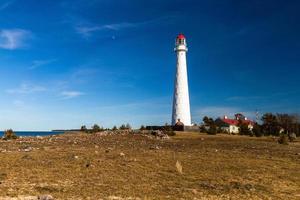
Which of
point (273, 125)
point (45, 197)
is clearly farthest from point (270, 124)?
point (45, 197)

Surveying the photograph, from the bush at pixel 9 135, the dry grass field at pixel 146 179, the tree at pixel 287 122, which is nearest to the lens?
the dry grass field at pixel 146 179

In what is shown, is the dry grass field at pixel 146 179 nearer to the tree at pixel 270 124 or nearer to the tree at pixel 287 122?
the tree at pixel 270 124

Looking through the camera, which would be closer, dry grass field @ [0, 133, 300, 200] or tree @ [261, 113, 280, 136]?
dry grass field @ [0, 133, 300, 200]

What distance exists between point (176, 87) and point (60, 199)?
72491 mm

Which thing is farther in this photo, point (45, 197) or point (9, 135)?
point (9, 135)

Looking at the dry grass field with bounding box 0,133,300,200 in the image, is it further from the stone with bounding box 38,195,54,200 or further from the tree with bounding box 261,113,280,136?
the tree with bounding box 261,113,280,136

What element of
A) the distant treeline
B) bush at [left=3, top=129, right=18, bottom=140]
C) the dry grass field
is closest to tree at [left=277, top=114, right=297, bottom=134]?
the distant treeline

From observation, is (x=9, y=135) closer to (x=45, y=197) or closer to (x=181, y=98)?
(x=181, y=98)

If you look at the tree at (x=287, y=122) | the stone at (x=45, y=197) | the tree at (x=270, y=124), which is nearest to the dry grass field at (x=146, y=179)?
the stone at (x=45, y=197)

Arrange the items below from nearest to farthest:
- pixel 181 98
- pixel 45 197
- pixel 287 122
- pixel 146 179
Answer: pixel 45 197, pixel 146 179, pixel 181 98, pixel 287 122

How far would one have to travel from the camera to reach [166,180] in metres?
18.2

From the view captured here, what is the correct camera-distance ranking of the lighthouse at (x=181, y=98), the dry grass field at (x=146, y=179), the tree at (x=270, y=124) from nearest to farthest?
the dry grass field at (x=146, y=179) → the lighthouse at (x=181, y=98) → the tree at (x=270, y=124)

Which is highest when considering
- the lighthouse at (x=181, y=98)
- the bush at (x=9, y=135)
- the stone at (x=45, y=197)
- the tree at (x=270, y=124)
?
the lighthouse at (x=181, y=98)

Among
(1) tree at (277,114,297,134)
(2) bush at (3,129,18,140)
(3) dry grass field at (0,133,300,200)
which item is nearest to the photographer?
(3) dry grass field at (0,133,300,200)
